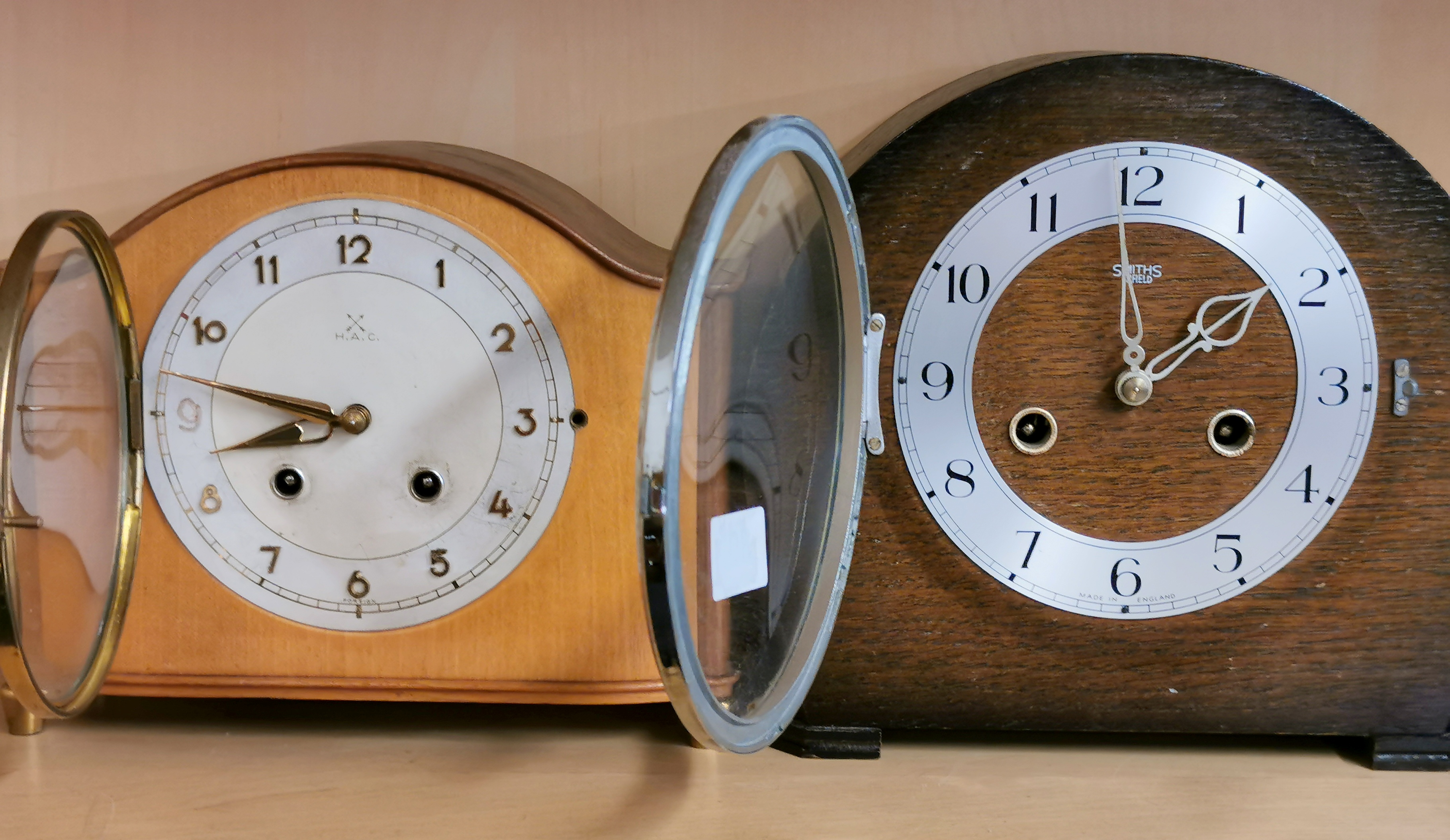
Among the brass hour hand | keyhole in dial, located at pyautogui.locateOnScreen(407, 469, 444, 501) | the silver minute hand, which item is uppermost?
the silver minute hand

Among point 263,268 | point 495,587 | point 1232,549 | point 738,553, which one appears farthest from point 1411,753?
point 263,268

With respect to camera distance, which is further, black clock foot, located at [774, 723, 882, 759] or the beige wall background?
the beige wall background

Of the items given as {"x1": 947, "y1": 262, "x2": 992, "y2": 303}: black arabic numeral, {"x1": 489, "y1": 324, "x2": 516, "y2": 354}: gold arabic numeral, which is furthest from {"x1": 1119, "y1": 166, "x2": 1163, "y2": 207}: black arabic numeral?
{"x1": 489, "y1": 324, "x2": 516, "y2": 354}: gold arabic numeral

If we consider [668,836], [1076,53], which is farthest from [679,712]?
[1076,53]

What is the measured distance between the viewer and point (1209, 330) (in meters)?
0.83

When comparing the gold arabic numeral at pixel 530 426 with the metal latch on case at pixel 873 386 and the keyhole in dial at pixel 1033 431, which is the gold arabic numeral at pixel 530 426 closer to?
the metal latch on case at pixel 873 386

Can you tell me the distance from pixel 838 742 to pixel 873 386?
0.30 m

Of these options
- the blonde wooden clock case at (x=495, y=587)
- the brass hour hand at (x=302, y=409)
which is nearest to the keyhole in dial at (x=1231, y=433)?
the blonde wooden clock case at (x=495, y=587)

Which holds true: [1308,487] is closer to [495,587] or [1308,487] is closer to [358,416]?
[495,587]

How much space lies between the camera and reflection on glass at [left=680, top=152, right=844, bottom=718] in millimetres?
623

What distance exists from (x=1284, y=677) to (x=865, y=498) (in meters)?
0.37

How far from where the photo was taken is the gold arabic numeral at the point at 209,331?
83 centimetres

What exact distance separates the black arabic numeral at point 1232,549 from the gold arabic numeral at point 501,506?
580 mm

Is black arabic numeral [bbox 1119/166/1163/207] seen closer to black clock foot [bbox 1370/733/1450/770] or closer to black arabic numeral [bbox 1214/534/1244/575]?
black arabic numeral [bbox 1214/534/1244/575]
